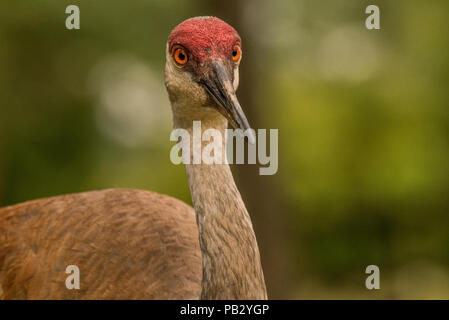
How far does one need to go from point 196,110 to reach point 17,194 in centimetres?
742

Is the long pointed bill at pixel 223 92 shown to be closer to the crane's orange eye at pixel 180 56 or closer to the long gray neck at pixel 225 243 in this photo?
the crane's orange eye at pixel 180 56

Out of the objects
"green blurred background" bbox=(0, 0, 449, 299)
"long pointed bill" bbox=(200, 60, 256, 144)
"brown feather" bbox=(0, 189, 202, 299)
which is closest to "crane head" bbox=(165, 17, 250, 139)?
"long pointed bill" bbox=(200, 60, 256, 144)

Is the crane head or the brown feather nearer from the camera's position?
the crane head

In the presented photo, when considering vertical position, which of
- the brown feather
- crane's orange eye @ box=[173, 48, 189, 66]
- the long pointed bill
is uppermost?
crane's orange eye @ box=[173, 48, 189, 66]

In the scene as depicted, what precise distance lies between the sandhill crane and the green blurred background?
12.6 feet

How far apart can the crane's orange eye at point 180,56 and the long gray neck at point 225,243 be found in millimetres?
453

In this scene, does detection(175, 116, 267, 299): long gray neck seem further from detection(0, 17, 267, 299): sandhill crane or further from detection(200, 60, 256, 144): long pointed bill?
detection(200, 60, 256, 144): long pointed bill

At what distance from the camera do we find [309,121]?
376 inches

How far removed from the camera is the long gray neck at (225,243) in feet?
7.62

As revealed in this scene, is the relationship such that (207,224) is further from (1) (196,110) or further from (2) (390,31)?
(2) (390,31)

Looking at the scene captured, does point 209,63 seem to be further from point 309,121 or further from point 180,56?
point 309,121

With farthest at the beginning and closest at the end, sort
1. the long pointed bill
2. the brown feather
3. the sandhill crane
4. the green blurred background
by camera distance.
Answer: the green blurred background
the brown feather
the sandhill crane
the long pointed bill

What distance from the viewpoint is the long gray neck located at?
2.32m

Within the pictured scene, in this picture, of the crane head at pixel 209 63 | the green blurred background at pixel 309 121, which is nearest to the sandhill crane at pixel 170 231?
the crane head at pixel 209 63
